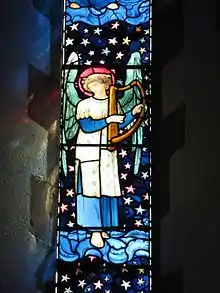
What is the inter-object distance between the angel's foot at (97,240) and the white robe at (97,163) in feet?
0.54

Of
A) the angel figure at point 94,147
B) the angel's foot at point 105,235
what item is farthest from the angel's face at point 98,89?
the angel's foot at point 105,235

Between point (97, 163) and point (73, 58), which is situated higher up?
point (73, 58)

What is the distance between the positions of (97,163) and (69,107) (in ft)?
0.94

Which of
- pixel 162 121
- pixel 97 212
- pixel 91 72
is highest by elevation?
pixel 91 72

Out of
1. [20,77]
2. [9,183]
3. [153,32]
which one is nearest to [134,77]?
[153,32]

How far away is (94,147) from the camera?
155 inches

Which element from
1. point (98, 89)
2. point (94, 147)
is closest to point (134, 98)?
point (98, 89)

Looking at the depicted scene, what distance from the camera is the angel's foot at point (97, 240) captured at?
12.6ft

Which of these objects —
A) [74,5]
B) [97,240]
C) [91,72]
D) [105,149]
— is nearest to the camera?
[97,240]

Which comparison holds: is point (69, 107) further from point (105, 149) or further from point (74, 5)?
point (74, 5)

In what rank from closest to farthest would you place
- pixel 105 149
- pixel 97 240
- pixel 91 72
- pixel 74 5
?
pixel 97 240 → pixel 105 149 → pixel 91 72 → pixel 74 5

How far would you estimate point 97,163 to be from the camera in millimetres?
3916

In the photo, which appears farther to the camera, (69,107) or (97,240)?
(69,107)

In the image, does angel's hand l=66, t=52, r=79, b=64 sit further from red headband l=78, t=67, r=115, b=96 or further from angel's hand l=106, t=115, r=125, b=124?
angel's hand l=106, t=115, r=125, b=124
